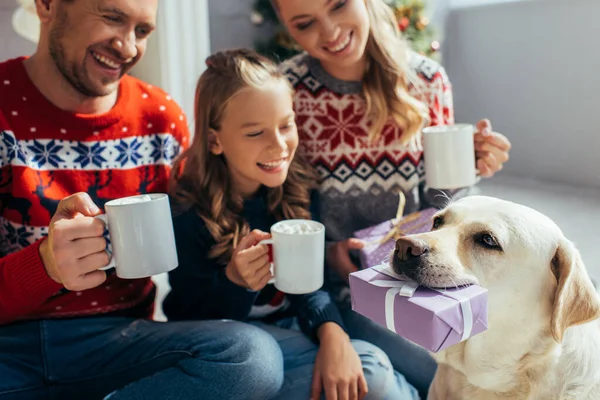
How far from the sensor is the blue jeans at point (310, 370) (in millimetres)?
1274

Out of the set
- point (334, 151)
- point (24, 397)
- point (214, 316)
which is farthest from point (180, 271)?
point (334, 151)

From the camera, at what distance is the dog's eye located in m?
0.95

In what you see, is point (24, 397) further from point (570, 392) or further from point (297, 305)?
point (570, 392)

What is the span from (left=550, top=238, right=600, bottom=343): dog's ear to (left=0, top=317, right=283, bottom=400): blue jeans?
60 centimetres

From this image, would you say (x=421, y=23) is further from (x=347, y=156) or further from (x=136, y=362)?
(x=136, y=362)

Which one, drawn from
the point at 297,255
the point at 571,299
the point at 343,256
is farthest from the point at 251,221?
the point at 571,299

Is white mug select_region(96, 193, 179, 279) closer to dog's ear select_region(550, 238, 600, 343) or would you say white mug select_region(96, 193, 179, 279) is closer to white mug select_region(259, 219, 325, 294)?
white mug select_region(259, 219, 325, 294)

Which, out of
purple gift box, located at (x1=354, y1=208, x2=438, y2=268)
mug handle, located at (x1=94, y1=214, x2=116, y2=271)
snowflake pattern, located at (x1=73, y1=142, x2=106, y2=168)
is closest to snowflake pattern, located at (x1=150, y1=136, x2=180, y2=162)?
snowflake pattern, located at (x1=73, y1=142, x2=106, y2=168)

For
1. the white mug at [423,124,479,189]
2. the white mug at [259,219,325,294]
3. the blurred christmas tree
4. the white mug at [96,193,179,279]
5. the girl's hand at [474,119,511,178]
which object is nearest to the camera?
the white mug at [96,193,179,279]

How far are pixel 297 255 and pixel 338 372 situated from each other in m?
0.29

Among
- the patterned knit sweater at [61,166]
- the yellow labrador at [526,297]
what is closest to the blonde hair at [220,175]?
the patterned knit sweater at [61,166]

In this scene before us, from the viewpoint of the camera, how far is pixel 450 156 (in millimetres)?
1371

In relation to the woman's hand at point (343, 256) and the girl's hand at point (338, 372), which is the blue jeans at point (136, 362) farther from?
the woman's hand at point (343, 256)

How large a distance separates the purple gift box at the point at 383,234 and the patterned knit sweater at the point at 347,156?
0.59 ft
